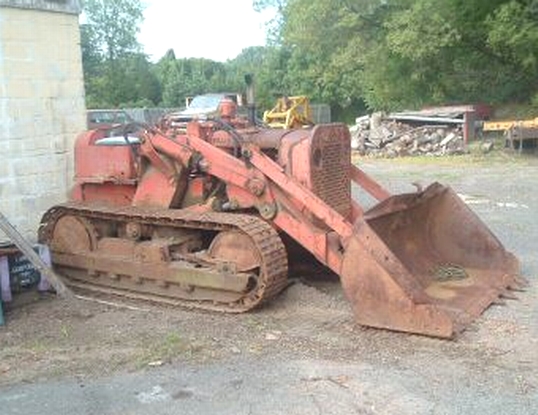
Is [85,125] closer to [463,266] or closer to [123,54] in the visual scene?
[463,266]

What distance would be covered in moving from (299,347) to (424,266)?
73.3 inches

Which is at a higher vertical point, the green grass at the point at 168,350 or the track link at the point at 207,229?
the track link at the point at 207,229

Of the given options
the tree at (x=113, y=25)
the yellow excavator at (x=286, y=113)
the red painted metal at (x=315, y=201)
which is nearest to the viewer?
the red painted metal at (x=315, y=201)

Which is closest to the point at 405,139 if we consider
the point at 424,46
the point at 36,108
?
the point at 424,46

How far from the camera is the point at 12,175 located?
27.9 feet

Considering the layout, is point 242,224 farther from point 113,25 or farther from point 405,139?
point 113,25

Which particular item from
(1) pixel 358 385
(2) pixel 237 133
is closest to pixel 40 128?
(2) pixel 237 133

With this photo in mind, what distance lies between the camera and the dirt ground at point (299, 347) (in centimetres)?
495

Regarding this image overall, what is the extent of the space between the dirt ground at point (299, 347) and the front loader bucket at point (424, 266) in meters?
0.15

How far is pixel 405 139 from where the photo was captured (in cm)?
2495

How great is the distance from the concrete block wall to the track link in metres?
0.89

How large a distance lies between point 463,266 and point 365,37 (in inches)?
929

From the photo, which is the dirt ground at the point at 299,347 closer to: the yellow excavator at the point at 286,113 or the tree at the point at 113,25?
the yellow excavator at the point at 286,113

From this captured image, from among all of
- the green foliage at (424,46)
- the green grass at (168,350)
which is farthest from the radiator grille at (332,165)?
the green foliage at (424,46)
